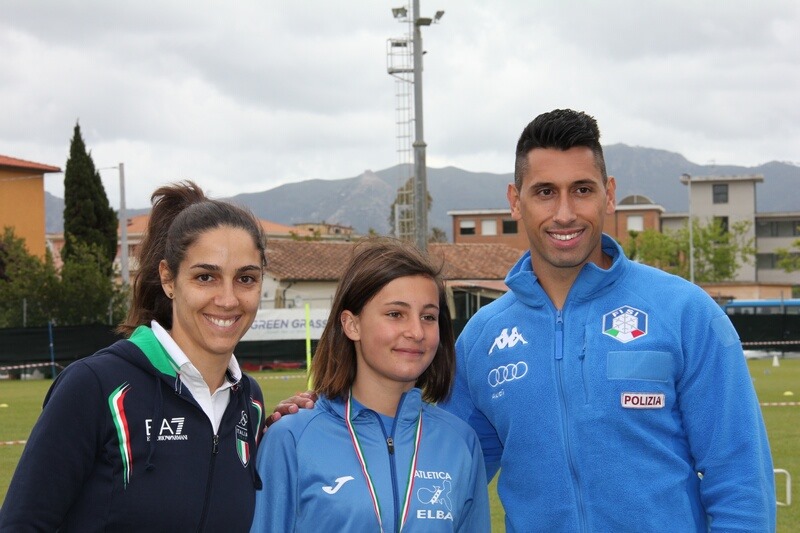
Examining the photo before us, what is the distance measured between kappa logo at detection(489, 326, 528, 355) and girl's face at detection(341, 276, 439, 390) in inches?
8.8

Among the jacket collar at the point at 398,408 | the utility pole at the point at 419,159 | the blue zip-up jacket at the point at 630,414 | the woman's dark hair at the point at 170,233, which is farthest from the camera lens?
the utility pole at the point at 419,159

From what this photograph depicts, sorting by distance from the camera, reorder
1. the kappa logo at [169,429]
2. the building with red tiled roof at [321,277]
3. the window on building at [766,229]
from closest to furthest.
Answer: the kappa logo at [169,429]
the building with red tiled roof at [321,277]
the window on building at [766,229]

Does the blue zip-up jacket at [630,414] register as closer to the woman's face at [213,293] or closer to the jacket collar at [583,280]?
the jacket collar at [583,280]

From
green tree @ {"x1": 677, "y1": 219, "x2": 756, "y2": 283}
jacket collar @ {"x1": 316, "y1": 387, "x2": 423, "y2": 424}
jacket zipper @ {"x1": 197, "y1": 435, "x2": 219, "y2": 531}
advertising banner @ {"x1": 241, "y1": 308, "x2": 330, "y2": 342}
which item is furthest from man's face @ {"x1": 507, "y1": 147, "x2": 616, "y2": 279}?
green tree @ {"x1": 677, "y1": 219, "x2": 756, "y2": 283}

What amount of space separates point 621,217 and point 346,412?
3476 inches

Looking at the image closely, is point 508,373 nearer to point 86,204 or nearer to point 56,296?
point 56,296

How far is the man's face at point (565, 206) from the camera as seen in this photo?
3.37 metres

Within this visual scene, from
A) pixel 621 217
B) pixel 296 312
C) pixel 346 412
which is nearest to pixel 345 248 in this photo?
pixel 296 312

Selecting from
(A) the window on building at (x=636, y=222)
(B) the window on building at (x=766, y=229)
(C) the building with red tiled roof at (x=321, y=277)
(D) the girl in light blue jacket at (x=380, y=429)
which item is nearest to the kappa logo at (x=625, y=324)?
(D) the girl in light blue jacket at (x=380, y=429)

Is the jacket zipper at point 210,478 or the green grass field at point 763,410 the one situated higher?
the jacket zipper at point 210,478

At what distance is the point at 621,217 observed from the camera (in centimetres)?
8900

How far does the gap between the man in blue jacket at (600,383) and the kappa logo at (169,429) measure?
113cm

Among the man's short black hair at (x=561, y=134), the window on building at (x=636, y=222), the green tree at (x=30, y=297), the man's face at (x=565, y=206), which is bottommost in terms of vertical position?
the green tree at (x=30, y=297)

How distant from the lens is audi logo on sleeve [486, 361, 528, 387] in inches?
132
